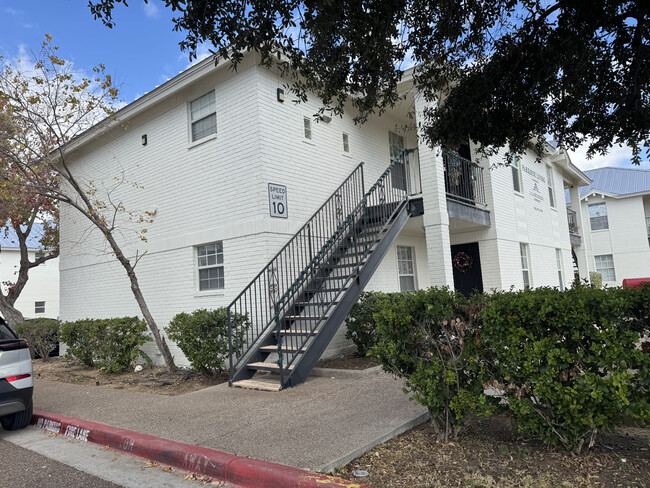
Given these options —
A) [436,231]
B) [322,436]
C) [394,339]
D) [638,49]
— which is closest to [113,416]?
[322,436]

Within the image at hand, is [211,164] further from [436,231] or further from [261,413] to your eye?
[261,413]

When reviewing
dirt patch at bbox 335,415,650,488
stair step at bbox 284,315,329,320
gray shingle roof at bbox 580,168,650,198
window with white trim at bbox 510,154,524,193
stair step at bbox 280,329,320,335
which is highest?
gray shingle roof at bbox 580,168,650,198

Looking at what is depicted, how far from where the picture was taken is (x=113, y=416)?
243 inches

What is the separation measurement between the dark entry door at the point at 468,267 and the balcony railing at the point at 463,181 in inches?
57.6

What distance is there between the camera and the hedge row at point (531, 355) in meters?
3.55

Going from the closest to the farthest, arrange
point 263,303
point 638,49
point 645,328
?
point 645,328, point 638,49, point 263,303

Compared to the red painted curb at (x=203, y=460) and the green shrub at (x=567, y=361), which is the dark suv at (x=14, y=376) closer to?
the red painted curb at (x=203, y=460)

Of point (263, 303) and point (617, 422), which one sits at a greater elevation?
point (263, 303)

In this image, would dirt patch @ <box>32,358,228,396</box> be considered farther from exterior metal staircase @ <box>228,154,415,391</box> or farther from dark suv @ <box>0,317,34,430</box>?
dark suv @ <box>0,317,34,430</box>

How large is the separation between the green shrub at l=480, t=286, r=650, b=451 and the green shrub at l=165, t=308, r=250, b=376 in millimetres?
5057

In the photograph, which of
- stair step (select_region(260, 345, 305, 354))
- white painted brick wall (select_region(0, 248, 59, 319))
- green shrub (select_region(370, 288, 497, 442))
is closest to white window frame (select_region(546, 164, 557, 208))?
stair step (select_region(260, 345, 305, 354))

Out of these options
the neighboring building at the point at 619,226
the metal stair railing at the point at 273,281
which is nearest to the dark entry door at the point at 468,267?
the metal stair railing at the point at 273,281

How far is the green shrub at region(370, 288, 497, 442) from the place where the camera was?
422 centimetres

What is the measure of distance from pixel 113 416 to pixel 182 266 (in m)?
4.70
